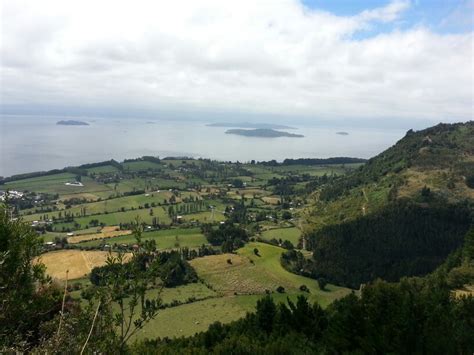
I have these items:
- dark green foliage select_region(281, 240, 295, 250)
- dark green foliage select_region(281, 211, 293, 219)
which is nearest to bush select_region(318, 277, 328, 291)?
dark green foliage select_region(281, 240, 295, 250)

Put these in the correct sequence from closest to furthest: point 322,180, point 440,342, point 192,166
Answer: point 440,342 < point 322,180 < point 192,166

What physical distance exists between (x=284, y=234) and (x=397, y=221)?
19672mm

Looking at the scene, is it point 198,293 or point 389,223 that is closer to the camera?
point 198,293

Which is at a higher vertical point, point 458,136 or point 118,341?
point 458,136

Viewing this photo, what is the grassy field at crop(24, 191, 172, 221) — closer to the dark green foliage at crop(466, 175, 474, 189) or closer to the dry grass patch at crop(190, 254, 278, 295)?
the dry grass patch at crop(190, 254, 278, 295)

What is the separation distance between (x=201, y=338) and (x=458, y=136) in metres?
98.5

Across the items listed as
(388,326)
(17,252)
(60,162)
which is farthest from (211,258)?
(60,162)

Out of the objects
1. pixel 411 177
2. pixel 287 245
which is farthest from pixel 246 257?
pixel 411 177

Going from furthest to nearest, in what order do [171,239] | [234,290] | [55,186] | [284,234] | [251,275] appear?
1. [55,186]
2. [284,234]
3. [171,239]
4. [251,275]
5. [234,290]

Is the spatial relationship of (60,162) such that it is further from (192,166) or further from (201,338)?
(201,338)

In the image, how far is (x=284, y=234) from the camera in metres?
76.9

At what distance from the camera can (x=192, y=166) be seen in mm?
161500

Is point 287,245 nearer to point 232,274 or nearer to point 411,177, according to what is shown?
point 232,274

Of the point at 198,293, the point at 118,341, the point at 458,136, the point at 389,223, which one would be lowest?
the point at 198,293
